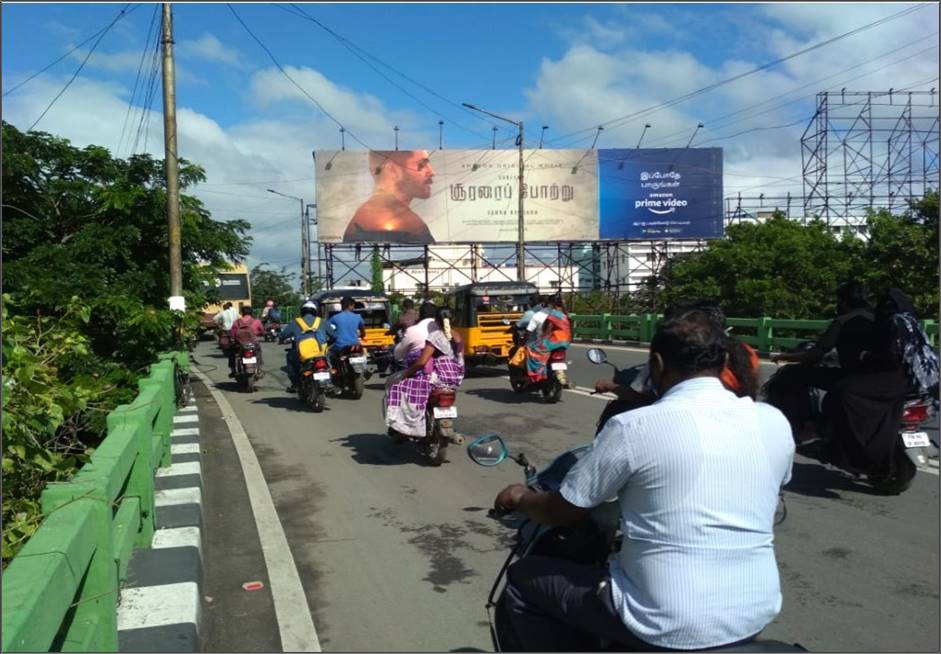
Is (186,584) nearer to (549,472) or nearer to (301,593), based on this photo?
(301,593)

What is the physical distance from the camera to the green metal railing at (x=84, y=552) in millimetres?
2092

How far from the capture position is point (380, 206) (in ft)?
124

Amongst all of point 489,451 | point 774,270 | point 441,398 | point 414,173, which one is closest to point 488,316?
point 441,398

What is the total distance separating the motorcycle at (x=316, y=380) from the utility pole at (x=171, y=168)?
260 cm

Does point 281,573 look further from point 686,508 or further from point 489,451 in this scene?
point 686,508

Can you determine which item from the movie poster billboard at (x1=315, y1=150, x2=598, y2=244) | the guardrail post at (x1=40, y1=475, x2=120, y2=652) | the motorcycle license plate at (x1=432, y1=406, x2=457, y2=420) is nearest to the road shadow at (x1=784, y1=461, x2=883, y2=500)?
the motorcycle license plate at (x1=432, y1=406, x2=457, y2=420)

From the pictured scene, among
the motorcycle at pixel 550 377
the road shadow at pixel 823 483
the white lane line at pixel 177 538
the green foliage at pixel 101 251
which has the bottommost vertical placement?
the road shadow at pixel 823 483

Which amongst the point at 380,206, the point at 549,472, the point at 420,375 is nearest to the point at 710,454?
the point at 549,472

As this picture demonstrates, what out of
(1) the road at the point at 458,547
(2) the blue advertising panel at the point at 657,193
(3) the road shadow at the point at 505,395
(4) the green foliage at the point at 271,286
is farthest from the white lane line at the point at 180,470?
(4) the green foliage at the point at 271,286

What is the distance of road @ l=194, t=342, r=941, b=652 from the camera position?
13.8 feet

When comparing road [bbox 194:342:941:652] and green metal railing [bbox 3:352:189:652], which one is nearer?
green metal railing [bbox 3:352:189:652]

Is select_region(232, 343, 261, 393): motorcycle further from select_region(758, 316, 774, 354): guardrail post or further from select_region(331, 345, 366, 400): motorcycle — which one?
select_region(758, 316, 774, 354): guardrail post

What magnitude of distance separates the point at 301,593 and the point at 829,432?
4201 millimetres

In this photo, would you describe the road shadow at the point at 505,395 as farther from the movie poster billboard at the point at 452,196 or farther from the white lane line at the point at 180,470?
the movie poster billboard at the point at 452,196
